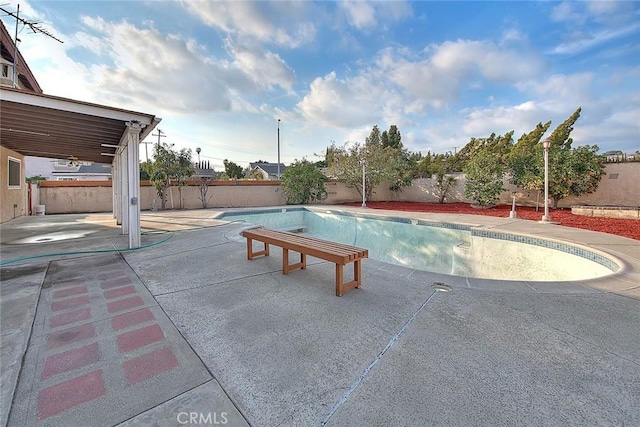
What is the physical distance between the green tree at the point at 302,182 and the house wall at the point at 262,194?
0.90 m

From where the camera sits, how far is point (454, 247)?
7.75 m

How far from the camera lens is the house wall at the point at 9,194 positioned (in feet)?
27.9

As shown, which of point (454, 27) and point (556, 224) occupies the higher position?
point (454, 27)

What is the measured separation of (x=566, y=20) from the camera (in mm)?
7953

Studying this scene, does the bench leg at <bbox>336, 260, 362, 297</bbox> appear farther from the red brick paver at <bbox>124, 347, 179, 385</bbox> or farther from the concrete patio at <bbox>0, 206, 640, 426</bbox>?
the red brick paver at <bbox>124, 347, 179, 385</bbox>

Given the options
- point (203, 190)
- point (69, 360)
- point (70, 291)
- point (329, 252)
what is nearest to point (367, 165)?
point (203, 190)

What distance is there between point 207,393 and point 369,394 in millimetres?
970

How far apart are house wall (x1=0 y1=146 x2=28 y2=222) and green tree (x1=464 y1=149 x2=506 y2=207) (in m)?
17.7

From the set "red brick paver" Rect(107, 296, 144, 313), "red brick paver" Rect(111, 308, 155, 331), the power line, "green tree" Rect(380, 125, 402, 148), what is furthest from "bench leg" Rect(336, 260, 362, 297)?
"green tree" Rect(380, 125, 402, 148)

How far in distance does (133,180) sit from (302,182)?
10.9 m

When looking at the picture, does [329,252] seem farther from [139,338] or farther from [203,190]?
[203,190]

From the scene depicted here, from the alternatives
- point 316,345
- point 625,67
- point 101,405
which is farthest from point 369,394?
point 625,67

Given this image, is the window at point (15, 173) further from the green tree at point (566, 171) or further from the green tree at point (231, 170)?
the green tree at point (231, 170)

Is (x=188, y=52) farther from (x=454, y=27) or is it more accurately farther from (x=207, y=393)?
(x=207, y=393)
